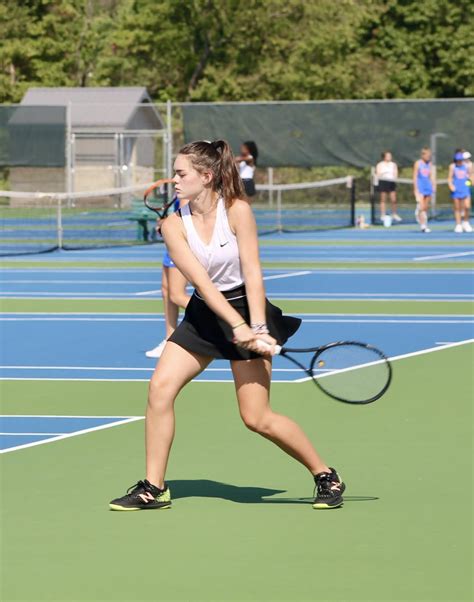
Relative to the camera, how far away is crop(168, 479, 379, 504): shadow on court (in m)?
7.39

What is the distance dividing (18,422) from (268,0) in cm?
5041

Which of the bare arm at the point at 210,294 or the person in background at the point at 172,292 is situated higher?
the bare arm at the point at 210,294

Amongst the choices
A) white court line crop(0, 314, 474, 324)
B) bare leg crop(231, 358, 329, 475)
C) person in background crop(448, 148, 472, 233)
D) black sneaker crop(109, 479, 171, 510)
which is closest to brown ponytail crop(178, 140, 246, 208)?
bare leg crop(231, 358, 329, 475)

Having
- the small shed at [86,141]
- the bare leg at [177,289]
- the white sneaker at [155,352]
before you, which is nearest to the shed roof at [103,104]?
the small shed at [86,141]

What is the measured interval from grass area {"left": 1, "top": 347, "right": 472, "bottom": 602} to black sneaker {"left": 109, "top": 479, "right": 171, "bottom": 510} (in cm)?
5

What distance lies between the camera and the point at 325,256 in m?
27.0

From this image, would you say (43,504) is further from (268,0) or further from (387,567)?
(268,0)

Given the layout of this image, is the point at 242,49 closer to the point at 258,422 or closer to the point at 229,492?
the point at 229,492

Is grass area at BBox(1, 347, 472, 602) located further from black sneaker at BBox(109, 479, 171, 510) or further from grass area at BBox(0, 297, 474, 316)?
grass area at BBox(0, 297, 474, 316)

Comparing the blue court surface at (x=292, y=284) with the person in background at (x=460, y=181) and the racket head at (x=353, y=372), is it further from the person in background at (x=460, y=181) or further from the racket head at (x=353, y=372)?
the racket head at (x=353, y=372)

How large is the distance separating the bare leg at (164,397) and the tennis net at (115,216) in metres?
19.4

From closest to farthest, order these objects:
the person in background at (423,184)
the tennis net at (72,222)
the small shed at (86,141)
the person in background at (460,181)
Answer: the tennis net at (72,222)
the person in background at (460,181)
the person in background at (423,184)
the small shed at (86,141)

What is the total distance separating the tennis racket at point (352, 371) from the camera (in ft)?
23.6

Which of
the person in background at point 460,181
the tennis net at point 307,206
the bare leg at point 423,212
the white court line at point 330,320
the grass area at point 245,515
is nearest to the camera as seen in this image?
the grass area at point 245,515
